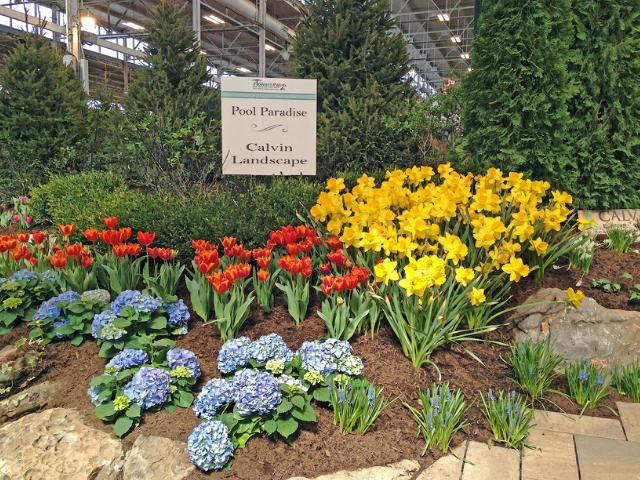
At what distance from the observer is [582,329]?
275cm

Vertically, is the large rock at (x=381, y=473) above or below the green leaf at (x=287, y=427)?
below

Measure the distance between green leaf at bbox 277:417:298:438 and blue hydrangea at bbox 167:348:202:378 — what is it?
499 mm

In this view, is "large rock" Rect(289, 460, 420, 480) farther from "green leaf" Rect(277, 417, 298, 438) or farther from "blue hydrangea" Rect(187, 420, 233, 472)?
"blue hydrangea" Rect(187, 420, 233, 472)

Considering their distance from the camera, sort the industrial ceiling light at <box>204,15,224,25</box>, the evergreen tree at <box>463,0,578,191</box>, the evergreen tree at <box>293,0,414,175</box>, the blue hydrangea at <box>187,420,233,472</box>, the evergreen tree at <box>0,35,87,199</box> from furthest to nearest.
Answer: the industrial ceiling light at <box>204,15,224,25</box> → the evergreen tree at <box>0,35,87,199</box> → the evergreen tree at <box>293,0,414,175</box> → the evergreen tree at <box>463,0,578,191</box> → the blue hydrangea at <box>187,420,233,472</box>

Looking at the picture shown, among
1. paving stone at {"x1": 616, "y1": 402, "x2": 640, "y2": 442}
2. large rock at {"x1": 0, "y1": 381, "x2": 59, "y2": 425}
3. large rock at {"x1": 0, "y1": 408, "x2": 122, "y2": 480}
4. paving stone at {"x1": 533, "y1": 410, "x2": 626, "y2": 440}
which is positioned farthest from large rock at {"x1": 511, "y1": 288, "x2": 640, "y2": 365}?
large rock at {"x1": 0, "y1": 381, "x2": 59, "y2": 425}

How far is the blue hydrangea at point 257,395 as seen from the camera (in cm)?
200

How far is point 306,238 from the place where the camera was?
3.14 metres

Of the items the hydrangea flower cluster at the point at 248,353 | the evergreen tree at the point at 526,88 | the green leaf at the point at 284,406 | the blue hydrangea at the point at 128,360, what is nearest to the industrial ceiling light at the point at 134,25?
the evergreen tree at the point at 526,88

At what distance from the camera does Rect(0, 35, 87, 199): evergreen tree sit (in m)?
7.57

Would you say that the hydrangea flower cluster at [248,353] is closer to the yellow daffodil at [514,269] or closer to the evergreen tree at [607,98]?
the yellow daffodil at [514,269]

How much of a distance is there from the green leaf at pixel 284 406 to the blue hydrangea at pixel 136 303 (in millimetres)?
928

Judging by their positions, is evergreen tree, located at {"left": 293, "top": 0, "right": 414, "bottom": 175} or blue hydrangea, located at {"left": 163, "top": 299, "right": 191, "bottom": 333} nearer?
blue hydrangea, located at {"left": 163, "top": 299, "right": 191, "bottom": 333}

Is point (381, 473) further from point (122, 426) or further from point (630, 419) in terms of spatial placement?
point (630, 419)

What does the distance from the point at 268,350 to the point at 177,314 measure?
66 cm
